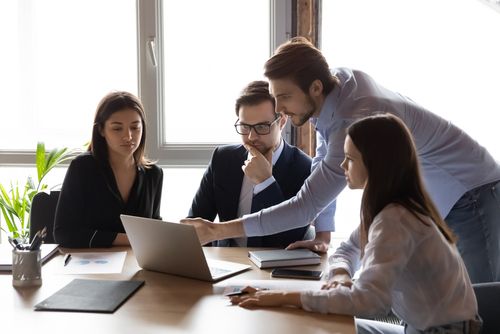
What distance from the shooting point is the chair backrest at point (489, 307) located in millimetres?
1674

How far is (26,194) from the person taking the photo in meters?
3.47

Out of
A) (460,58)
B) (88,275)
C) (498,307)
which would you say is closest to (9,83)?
(88,275)

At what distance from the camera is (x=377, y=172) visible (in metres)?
1.62

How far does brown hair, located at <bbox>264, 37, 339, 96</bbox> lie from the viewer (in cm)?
210

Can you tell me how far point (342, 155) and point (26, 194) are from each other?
2069 mm

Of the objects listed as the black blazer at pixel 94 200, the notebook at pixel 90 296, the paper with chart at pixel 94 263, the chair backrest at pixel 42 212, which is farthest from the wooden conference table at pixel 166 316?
the chair backrest at pixel 42 212

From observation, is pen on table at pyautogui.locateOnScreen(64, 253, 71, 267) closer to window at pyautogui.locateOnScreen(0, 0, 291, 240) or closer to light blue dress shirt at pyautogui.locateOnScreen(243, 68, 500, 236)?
light blue dress shirt at pyautogui.locateOnScreen(243, 68, 500, 236)

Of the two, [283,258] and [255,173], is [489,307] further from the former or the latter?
[255,173]

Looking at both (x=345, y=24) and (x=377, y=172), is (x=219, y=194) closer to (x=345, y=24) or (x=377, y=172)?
(x=377, y=172)

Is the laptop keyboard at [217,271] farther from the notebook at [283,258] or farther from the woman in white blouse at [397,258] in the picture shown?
the woman in white blouse at [397,258]

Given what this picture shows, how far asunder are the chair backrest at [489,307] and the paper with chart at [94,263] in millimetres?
1044

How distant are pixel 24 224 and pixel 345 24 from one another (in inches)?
81.7

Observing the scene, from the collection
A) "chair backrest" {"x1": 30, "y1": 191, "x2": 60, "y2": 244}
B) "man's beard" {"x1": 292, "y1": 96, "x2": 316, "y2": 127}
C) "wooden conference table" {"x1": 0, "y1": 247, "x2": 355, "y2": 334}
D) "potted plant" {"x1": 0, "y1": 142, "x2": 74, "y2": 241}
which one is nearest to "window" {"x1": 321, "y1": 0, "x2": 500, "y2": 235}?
"man's beard" {"x1": 292, "y1": 96, "x2": 316, "y2": 127}

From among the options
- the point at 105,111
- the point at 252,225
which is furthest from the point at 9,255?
the point at 252,225
